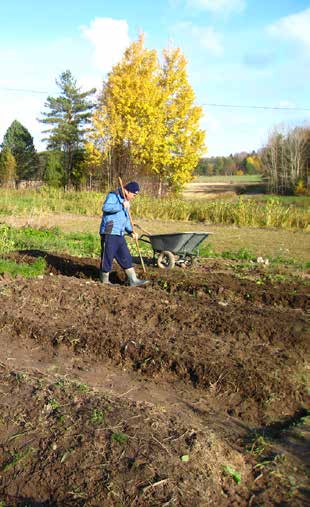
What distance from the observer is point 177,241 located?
8.41m

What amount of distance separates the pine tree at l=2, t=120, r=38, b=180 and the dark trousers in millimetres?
32555

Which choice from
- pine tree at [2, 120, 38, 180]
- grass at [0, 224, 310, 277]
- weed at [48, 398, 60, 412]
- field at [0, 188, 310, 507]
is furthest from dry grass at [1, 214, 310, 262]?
pine tree at [2, 120, 38, 180]

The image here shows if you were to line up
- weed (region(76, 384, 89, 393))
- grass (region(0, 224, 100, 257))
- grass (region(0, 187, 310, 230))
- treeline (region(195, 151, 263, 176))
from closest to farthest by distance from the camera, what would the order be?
1. weed (region(76, 384, 89, 393))
2. grass (region(0, 224, 100, 257))
3. grass (region(0, 187, 310, 230))
4. treeline (region(195, 151, 263, 176))

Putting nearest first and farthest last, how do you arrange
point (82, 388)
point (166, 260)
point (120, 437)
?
1. point (120, 437)
2. point (82, 388)
3. point (166, 260)

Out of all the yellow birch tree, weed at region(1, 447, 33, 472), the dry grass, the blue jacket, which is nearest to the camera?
weed at region(1, 447, 33, 472)

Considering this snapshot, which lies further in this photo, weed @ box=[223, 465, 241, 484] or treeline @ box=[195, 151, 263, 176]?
treeline @ box=[195, 151, 263, 176]

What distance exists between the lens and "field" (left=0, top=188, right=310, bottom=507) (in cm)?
272

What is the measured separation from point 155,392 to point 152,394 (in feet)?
0.16

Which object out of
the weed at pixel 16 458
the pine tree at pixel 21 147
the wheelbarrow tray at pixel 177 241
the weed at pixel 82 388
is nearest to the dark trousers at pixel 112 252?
the wheelbarrow tray at pixel 177 241

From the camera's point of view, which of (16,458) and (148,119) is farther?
(148,119)

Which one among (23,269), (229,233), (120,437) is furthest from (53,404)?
(229,233)

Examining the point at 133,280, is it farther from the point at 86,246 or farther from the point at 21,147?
the point at 21,147

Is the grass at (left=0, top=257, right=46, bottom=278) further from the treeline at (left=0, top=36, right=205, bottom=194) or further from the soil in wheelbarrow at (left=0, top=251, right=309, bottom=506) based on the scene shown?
the treeline at (left=0, top=36, right=205, bottom=194)

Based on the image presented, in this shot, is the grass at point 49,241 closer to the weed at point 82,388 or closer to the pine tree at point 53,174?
the weed at point 82,388
